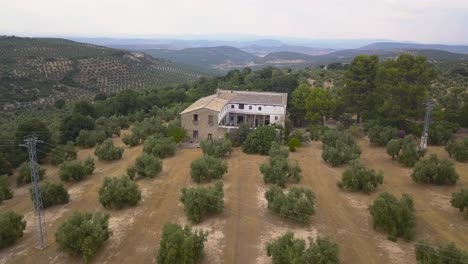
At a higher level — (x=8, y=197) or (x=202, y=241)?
(x=202, y=241)

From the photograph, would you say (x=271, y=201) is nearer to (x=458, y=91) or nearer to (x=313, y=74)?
(x=458, y=91)

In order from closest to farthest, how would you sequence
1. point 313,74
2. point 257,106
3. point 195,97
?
point 257,106
point 195,97
point 313,74

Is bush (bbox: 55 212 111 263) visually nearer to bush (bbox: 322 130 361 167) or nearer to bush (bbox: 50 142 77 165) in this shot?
bush (bbox: 50 142 77 165)

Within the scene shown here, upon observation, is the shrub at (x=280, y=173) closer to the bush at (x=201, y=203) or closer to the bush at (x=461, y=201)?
the bush at (x=201, y=203)

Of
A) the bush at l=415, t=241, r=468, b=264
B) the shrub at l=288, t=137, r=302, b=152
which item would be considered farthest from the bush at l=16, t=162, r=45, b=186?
the bush at l=415, t=241, r=468, b=264

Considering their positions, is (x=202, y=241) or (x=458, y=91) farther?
(x=458, y=91)

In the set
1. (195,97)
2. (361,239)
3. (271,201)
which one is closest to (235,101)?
(195,97)
